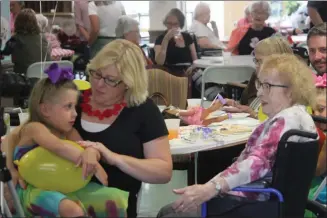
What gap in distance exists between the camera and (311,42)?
1906 millimetres

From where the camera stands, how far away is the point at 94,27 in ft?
13.3

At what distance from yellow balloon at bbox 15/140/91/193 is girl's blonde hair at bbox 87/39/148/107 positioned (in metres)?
0.30

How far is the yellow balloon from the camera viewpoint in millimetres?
1433

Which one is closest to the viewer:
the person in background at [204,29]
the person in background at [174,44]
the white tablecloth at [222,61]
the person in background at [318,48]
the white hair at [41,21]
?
the person in background at [318,48]

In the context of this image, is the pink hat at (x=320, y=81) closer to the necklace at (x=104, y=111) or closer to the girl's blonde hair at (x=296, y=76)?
the girl's blonde hair at (x=296, y=76)

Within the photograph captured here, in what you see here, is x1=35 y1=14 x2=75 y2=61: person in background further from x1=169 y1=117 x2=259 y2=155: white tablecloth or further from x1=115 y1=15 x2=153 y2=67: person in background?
x1=169 y1=117 x2=259 y2=155: white tablecloth

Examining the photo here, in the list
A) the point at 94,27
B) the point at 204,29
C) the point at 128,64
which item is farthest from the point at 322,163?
the point at 204,29

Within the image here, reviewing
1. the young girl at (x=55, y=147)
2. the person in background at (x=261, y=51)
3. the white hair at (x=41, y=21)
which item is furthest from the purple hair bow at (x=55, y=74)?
the white hair at (x=41, y=21)

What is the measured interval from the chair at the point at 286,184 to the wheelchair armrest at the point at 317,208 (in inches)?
3.2

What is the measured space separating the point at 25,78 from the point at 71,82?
30.4 inches

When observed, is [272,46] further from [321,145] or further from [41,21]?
[41,21]

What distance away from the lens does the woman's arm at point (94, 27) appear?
3945 millimetres

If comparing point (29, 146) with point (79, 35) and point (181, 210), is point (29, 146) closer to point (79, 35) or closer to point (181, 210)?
point (181, 210)

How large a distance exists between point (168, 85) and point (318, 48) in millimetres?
1415
